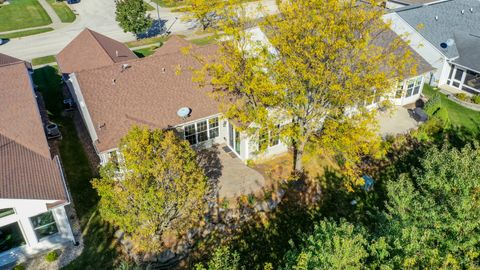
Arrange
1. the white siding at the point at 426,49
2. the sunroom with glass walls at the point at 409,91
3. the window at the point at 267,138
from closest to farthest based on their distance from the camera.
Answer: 1. the window at the point at 267,138
2. the sunroom with glass walls at the point at 409,91
3. the white siding at the point at 426,49

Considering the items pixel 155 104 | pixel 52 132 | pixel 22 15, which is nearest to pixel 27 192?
pixel 155 104

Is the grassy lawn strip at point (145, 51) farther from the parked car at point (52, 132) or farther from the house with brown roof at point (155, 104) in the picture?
the house with brown roof at point (155, 104)

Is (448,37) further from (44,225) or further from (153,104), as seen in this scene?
(44,225)

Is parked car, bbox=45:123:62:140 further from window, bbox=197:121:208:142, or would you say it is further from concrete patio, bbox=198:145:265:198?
concrete patio, bbox=198:145:265:198

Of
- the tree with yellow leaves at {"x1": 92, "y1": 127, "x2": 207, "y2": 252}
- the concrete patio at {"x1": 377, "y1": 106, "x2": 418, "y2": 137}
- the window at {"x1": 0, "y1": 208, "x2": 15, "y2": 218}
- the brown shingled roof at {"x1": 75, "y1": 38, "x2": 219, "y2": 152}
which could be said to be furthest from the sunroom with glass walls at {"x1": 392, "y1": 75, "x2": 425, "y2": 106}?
the window at {"x1": 0, "y1": 208, "x2": 15, "y2": 218}

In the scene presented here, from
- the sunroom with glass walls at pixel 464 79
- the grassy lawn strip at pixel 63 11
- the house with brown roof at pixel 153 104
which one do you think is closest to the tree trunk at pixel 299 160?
the house with brown roof at pixel 153 104

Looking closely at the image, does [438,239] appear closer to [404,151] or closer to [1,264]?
[404,151]
